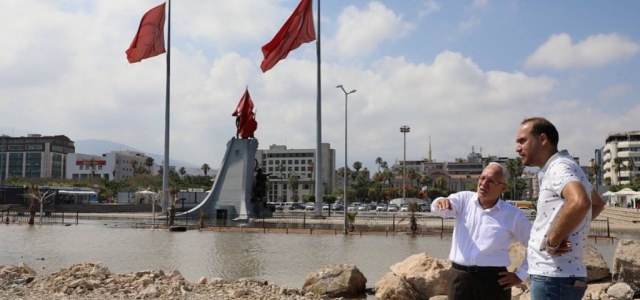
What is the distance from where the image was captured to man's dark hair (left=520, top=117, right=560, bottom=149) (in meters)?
3.79

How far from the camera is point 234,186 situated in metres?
47.0

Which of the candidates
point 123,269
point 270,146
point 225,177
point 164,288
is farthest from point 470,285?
point 270,146

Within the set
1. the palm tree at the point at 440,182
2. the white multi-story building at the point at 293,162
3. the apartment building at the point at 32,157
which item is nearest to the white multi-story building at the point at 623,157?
the palm tree at the point at 440,182

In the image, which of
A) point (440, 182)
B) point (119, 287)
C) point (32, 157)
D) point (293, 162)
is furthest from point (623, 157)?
point (32, 157)

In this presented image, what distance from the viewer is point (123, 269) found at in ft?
→ 55.6

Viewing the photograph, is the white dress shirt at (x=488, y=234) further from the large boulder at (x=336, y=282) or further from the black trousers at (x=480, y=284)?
the large boulder at (x=336, y=282)

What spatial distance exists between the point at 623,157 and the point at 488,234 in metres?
130

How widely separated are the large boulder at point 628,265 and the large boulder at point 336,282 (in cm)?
517

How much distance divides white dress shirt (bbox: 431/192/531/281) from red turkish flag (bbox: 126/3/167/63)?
1719 inches

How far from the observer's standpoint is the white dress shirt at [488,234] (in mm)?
4348

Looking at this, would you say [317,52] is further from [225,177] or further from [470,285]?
[470,285]

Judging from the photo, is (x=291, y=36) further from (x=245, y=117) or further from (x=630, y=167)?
(x=630, y=167)

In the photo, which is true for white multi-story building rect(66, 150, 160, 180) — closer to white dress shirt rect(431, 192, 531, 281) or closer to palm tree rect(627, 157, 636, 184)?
palm tree rect(627, 157, 636, 184)

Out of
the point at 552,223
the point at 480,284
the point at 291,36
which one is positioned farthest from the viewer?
the point at 291,36
